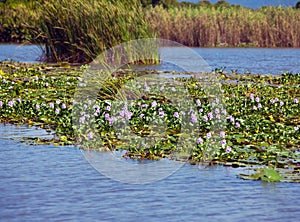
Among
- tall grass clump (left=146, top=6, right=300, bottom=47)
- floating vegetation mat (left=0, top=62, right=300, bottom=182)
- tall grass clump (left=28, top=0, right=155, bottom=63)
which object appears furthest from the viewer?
tall grass clump (left=146, top=6, right=300, bottom=47)

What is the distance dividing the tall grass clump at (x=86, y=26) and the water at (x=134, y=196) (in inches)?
453

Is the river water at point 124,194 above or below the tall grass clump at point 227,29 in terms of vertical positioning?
below

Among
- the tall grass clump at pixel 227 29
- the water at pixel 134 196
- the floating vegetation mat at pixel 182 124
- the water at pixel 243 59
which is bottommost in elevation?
the water at pixel 134 196

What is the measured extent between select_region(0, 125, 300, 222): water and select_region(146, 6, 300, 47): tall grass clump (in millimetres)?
22797

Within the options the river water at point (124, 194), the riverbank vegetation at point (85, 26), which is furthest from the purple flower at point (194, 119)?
the riverbank vegetation at point (85, 26)

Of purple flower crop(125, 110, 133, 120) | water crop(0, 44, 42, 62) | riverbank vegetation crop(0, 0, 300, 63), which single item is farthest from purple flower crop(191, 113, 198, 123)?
water crop(0, 44, 42, 62)

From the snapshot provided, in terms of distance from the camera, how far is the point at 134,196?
6.72 m

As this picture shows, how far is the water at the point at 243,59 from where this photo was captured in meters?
21.4

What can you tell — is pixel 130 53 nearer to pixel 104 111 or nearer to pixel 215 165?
pixel 104 111

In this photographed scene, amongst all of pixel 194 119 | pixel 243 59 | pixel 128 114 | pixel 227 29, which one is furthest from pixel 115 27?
pixel 227 29

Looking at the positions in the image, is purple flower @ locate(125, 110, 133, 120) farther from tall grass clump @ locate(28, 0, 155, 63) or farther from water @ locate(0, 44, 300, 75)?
water @ locate(0, 44, 300, 75)

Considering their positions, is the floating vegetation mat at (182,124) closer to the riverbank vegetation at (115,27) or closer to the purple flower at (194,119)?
the purple flower at (194,119)

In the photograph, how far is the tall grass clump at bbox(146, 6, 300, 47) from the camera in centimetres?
3003

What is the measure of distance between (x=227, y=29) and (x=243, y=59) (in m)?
5.69
